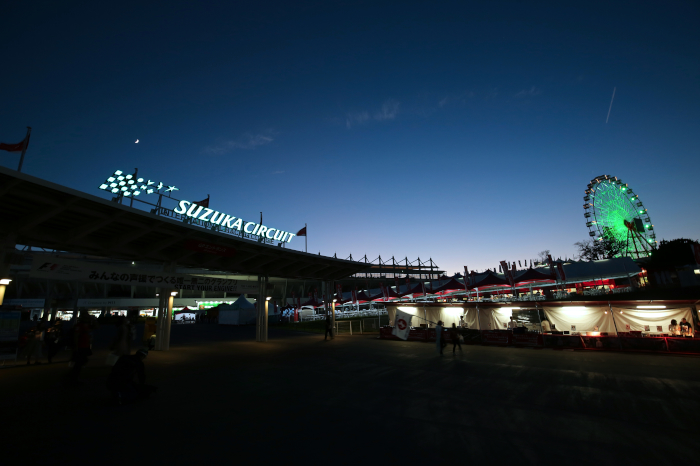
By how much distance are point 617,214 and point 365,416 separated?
60.2 m

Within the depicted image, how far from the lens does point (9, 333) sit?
43.7ft

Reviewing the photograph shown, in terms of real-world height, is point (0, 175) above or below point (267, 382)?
above

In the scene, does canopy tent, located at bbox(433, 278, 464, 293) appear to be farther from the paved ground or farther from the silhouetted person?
the silhouetted person

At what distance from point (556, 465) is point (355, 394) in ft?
17.1

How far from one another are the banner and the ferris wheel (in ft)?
176

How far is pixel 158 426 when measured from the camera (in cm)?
629

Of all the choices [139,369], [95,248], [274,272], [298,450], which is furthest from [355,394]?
[274,272]

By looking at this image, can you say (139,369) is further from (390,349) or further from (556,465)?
(390,349)

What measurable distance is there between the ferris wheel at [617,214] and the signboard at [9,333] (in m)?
62.7

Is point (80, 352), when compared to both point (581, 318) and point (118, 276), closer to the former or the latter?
point (118, 276)

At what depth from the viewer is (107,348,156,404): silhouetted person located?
7.59 metres

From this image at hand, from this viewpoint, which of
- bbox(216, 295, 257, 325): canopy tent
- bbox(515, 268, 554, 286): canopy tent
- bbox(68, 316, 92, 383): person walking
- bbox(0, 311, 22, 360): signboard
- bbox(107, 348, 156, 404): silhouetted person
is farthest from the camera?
bbox(216, 295, 257, 325): canopy tent

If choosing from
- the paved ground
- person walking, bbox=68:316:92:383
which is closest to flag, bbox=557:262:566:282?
the paved ground

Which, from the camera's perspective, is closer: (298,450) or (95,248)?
(298,450)
